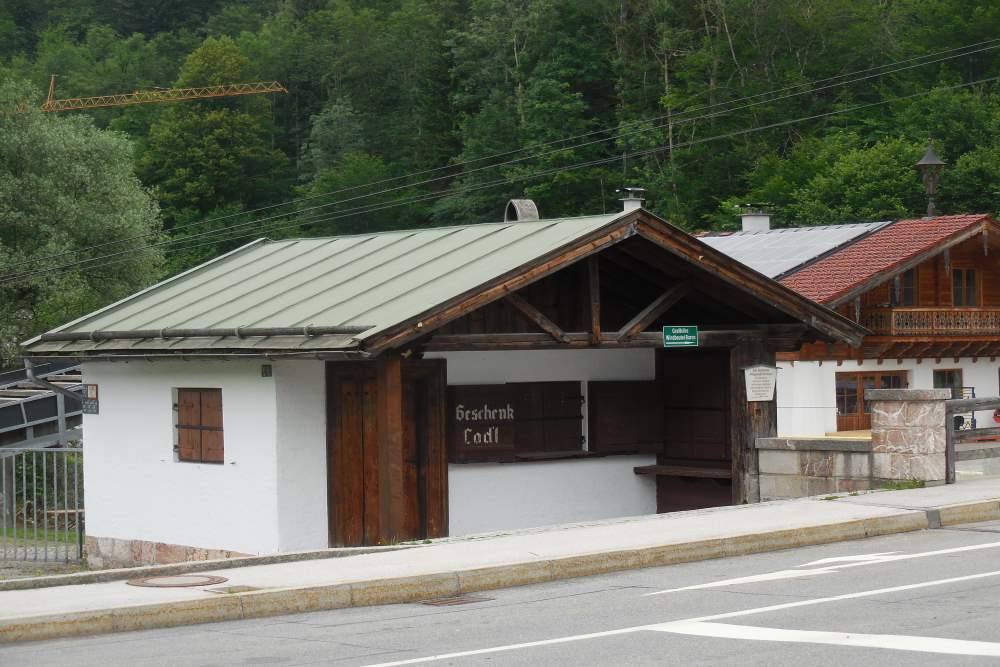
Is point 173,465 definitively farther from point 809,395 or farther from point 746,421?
point 809,395

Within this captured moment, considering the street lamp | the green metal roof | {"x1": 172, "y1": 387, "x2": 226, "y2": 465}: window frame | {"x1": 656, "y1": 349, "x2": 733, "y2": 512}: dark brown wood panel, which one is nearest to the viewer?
the green metal roof

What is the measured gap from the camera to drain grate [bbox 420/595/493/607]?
11.7 metres

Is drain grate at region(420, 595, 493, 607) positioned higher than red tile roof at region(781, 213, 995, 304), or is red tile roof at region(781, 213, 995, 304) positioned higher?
red tile roof at region(781, 213, 995, 304)

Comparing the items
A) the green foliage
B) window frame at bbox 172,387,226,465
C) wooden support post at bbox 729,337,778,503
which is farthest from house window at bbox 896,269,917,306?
window frame at bbox 172,387,226,465

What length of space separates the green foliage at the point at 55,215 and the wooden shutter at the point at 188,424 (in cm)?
2942

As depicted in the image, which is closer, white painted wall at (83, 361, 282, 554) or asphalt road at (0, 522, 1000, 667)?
asphalt road at (0, 522, 1000, 667)

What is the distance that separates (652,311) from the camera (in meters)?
→ 17.8

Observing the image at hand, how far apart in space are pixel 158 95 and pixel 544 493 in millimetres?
94001

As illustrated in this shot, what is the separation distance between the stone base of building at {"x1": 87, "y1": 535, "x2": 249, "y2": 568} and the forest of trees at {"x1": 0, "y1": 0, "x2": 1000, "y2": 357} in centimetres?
2550

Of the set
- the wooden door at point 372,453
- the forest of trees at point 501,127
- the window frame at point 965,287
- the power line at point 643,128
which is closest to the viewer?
the wooden door at point 372,453

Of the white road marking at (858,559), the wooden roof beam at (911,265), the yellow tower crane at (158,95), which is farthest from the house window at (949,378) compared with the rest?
the yellow tower crane at (158,95)

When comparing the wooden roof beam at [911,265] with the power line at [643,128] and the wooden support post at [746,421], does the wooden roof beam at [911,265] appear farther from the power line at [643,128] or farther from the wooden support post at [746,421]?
the power line at [643,128]

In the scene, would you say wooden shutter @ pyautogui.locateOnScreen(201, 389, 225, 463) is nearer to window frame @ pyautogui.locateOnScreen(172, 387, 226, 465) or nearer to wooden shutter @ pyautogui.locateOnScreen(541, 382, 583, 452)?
window frame @ pyautogui.locateOnScreen(172, 387, 226, 465)

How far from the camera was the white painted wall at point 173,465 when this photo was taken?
55.5ft
